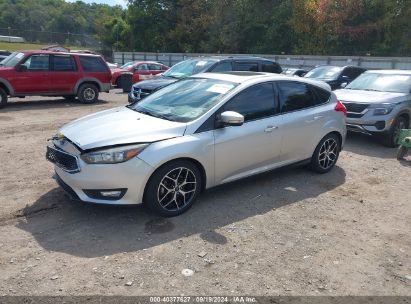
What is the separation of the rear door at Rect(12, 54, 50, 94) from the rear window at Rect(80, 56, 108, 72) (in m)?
1.23

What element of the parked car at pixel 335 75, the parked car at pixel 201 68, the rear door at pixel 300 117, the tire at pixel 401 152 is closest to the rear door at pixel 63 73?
the parked car at pixel 201 68

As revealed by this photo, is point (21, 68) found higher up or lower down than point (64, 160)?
higher up

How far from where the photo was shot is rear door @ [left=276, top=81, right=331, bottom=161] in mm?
5574

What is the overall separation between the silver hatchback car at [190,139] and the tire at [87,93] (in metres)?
8.72

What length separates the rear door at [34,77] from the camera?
479 inches

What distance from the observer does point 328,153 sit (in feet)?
20.9

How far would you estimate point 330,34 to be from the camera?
30016 millimetres

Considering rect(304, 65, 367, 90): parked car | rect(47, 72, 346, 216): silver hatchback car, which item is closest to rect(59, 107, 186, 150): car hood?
rect(47, 72, 346, 216): silver hatchback car

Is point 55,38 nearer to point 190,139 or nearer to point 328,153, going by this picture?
point 328,153

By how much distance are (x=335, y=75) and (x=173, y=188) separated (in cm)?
1082

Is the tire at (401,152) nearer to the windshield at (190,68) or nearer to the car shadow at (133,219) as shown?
the car shadow at (133,219)

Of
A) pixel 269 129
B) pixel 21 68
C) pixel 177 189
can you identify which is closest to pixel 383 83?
pixel 269 129

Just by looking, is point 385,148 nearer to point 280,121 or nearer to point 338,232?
point 280,121

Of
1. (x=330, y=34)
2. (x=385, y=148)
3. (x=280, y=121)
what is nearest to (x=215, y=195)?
(x=280, y=121)
